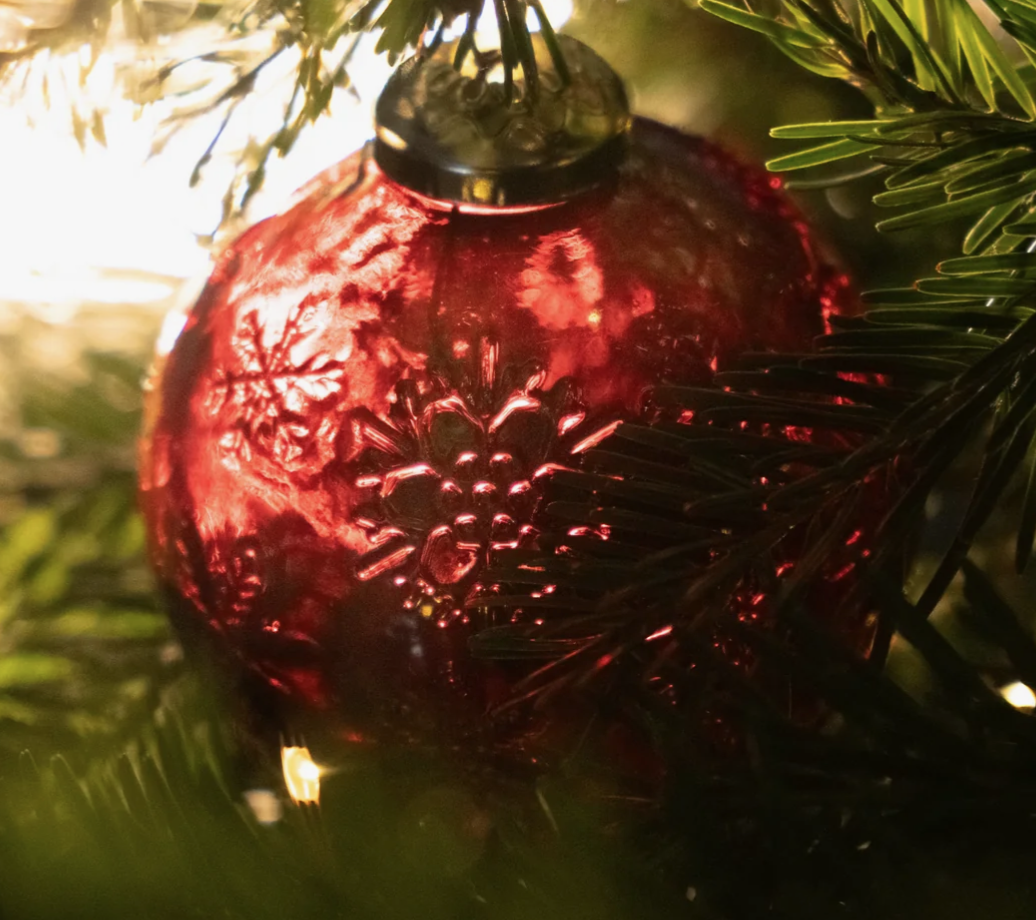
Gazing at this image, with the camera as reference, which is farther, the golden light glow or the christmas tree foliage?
the golden light glow

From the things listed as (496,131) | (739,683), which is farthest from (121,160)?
(739,683)

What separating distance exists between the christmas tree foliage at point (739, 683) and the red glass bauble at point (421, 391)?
20 mm

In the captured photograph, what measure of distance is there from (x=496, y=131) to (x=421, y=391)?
0.26ft

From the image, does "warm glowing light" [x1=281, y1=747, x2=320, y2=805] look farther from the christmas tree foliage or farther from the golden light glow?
the golden light glow

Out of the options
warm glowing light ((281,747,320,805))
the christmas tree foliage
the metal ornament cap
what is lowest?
warm glowing light ((281,747,320,805))

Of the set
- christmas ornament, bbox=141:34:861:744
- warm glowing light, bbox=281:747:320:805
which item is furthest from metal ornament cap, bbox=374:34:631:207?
warm glowing light, bbox=281:747:320:805

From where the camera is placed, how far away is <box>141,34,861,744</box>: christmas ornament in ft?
0.87

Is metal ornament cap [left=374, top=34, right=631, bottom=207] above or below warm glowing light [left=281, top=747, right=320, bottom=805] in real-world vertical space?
above

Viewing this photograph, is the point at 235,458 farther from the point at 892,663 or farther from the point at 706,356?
the point at 892,663

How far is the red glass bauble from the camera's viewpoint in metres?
0.27

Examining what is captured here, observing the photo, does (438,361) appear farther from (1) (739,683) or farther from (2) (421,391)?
(1) (739,683)

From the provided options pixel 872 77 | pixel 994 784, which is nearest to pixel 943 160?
pixel 872 77

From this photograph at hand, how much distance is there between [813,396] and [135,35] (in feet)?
0.78

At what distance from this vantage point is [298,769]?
0.31 metres
